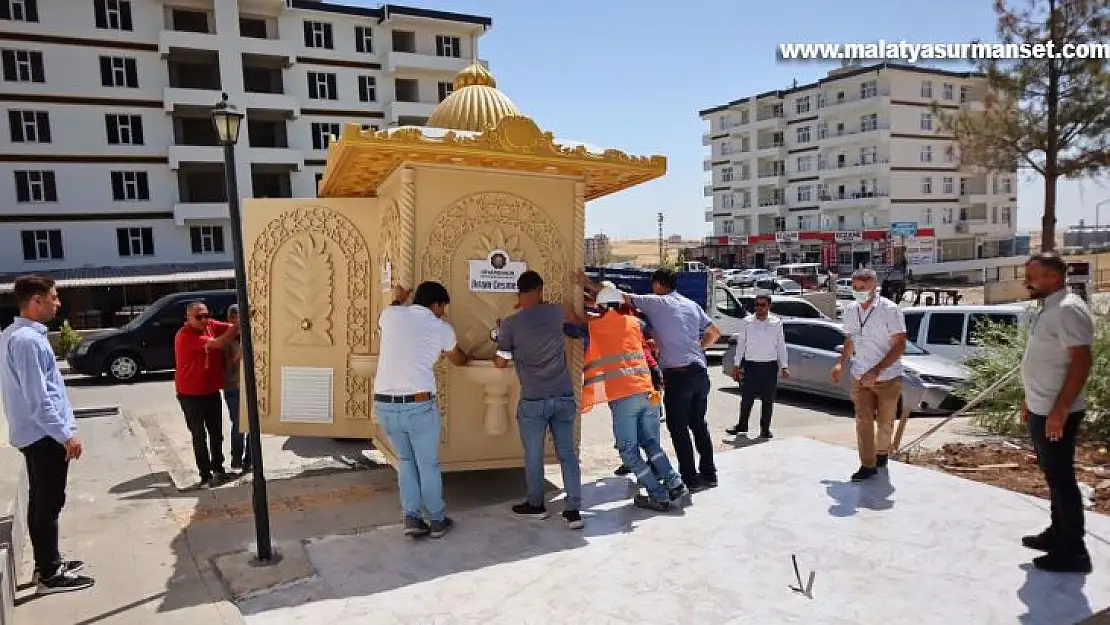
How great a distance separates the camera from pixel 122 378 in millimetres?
14281

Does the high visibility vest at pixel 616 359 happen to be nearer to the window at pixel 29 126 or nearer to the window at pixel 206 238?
the window at pixel 206 238

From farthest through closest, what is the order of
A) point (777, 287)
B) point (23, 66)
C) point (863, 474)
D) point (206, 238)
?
1. point (206, 238)
2. point (777, 287)
3. point (23, 66)
4. point (863, 474)

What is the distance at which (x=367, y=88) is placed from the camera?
115 ft

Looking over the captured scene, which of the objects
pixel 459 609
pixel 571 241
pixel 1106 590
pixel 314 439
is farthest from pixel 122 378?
pixel 1106 590

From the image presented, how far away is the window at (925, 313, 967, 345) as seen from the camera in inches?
415

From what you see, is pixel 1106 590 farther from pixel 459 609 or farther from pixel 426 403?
pixel 426 403

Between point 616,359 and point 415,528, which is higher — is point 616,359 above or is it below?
above

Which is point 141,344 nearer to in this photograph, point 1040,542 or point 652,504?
point 652,504

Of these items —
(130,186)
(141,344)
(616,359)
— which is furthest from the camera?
(130,186)

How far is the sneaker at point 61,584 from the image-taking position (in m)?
4.02

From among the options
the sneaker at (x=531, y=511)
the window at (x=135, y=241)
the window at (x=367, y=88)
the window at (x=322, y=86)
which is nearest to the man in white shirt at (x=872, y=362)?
the sneaker at (x=531, y=511)

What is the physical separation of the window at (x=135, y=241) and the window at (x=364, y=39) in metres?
13.1

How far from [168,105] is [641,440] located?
1254 inches

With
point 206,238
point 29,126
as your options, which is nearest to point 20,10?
point 29,126
